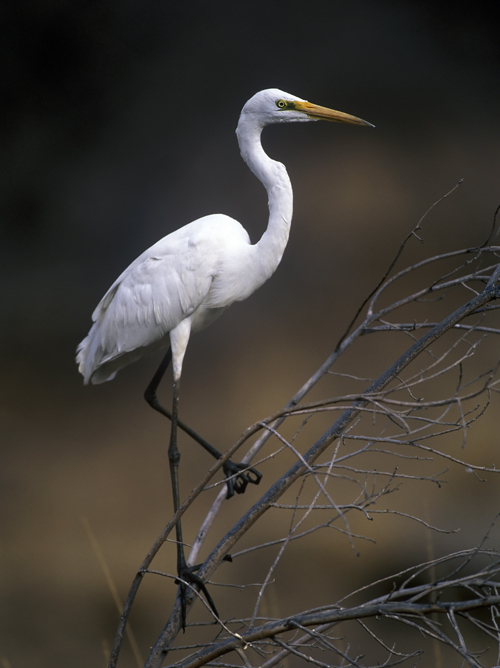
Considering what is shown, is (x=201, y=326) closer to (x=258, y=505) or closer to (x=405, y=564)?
(x=258, y=505)

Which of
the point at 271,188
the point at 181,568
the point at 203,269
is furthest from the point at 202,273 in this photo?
the point at 181,568

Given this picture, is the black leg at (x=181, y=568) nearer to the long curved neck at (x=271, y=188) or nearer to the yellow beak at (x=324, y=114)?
the long curved neck at (x=271, y=188)

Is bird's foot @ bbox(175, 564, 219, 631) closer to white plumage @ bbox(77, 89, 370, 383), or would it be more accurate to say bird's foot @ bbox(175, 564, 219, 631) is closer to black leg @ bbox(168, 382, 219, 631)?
black leg @ bbox(168, 382, 219, 631)

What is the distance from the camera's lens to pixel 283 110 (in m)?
1.21

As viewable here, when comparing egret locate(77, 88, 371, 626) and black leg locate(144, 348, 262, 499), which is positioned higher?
egret locate(77, 88, 371, 626)

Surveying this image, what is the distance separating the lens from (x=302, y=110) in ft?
3.96

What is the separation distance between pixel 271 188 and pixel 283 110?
0.15 meters

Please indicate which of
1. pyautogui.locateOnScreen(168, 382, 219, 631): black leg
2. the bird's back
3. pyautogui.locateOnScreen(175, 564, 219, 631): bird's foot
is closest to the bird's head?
the bird's back

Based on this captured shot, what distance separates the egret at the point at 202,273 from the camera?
47.7 inches

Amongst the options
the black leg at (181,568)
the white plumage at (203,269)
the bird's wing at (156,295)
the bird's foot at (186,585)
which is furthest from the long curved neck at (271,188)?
the bird's foot at (186,585)

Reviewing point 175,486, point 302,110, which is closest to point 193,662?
point 175,486

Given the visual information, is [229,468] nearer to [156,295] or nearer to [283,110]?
[156,295]

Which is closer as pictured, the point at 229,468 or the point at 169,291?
the point at 169,291

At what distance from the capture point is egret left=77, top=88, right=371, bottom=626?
3.98 feet
